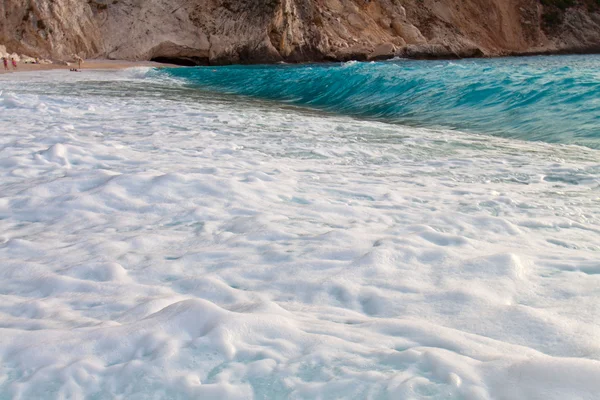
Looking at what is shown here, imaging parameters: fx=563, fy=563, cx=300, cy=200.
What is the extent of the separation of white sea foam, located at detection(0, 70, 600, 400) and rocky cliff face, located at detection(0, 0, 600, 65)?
1234 inches

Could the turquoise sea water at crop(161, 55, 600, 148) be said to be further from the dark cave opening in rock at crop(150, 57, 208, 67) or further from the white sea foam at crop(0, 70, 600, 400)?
the dark cave opening in rock at crop(150, 57, 208, 67)

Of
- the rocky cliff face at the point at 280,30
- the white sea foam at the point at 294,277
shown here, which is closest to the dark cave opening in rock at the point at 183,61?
the rocky cliff face at the point at 280,30

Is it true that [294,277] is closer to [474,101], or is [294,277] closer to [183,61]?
[474,101]

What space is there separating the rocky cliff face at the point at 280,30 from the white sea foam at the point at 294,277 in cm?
3134

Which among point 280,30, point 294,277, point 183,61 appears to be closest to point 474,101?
point 294,277

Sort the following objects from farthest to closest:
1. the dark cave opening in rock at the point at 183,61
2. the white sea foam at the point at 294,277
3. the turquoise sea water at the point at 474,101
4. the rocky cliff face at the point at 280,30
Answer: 1. the dark cave opening in rock at the point at 183,61
2. the rocky cliff face at the point at 280,30
3. the turquoise sea water at the point at 474,101
4. the white sea foam at the point at 294,277

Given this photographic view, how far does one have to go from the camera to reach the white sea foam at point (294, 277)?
144 cm

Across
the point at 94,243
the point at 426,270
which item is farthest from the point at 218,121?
the point at 426,270

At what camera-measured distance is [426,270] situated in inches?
83.8

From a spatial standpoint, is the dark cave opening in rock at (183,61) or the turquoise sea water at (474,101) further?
the dark cave opening in rock at (183,61)

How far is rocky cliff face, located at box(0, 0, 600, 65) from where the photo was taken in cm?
3188

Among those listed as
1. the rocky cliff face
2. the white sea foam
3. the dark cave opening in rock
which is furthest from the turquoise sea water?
the dark cave opening in rock

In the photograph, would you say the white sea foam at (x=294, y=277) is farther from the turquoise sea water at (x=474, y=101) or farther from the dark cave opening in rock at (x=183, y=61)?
the dark cave opening in rock at (x=183, y=61)

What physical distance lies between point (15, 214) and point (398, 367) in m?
2.24
